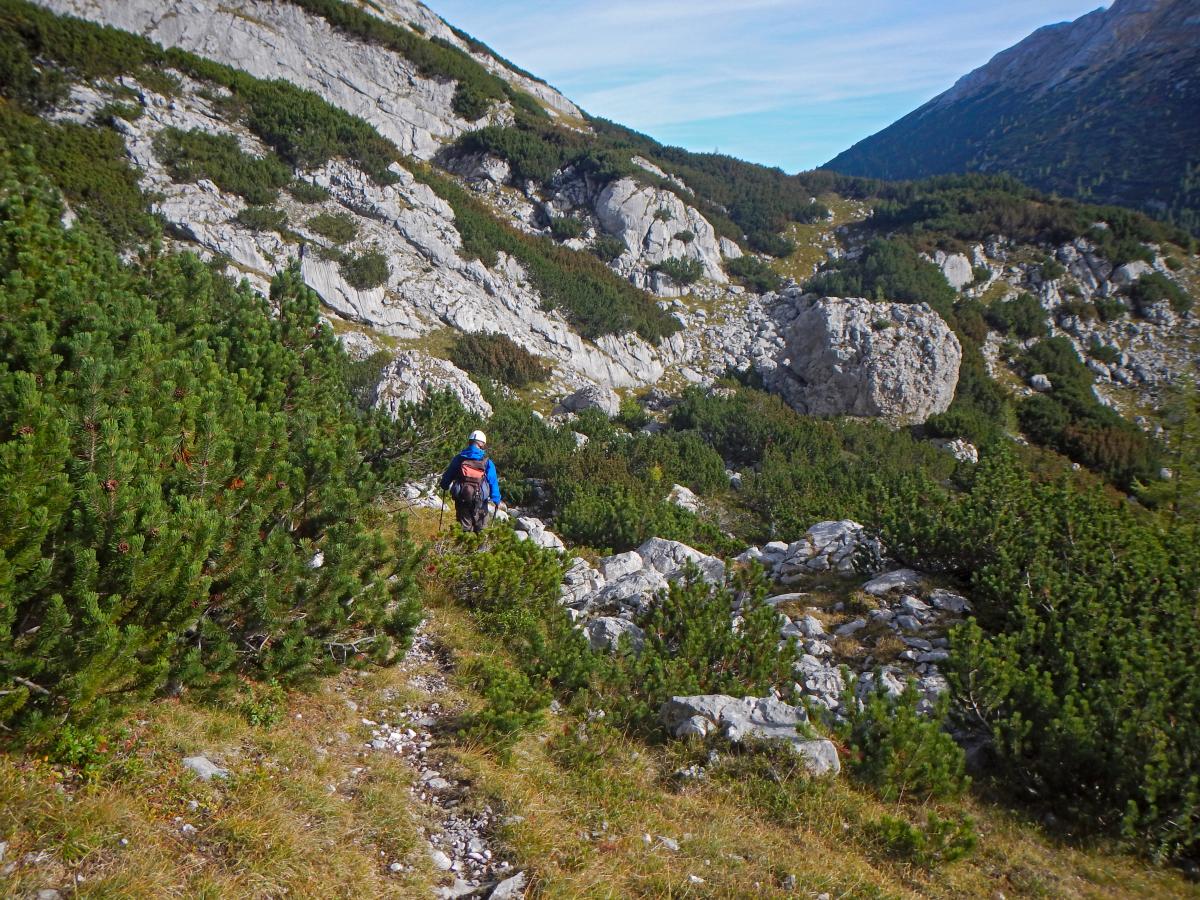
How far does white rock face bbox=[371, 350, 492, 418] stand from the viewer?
1636 cm

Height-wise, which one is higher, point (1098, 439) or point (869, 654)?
point (1098, 439)

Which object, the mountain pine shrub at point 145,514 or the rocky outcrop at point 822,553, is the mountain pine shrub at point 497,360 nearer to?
the rocky outcrop at point 822,553

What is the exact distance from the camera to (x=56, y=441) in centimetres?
306

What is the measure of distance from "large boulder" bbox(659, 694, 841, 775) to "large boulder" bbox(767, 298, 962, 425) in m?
19.4

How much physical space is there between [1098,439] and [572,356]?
1770 centimetres

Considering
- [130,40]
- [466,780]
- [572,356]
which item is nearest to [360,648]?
[466,780]

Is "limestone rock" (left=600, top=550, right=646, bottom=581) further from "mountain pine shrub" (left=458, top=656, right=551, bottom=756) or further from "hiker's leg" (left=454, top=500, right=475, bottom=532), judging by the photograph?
"mountain pine shrub" (left=458, top=656, right=551, bottom=756)

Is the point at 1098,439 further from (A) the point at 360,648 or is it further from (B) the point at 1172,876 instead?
(A) the point at 360,648

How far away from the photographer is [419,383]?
1683 cm

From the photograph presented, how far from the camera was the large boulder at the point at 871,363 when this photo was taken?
22094 millimetres

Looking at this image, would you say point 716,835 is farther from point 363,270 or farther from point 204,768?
point 363,270

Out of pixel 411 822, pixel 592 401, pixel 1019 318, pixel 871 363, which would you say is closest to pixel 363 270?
pixel 592 401

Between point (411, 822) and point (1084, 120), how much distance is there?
264 feet

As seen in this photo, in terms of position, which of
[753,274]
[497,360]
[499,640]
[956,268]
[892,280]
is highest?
[956,268]
